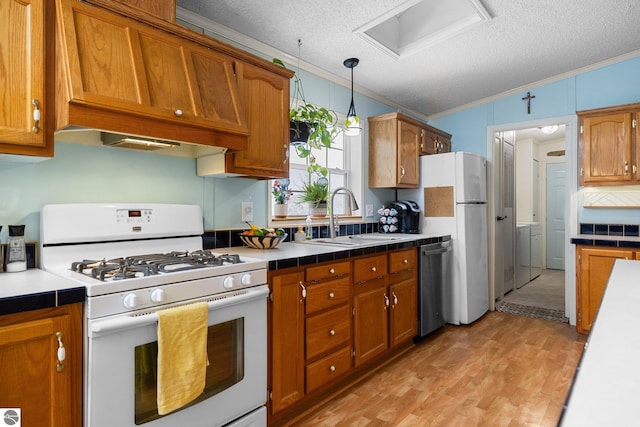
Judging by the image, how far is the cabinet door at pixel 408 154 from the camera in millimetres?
3555

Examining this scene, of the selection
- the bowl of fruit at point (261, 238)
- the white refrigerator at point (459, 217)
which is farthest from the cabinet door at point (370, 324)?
the white refrigerator at point (459, 217)

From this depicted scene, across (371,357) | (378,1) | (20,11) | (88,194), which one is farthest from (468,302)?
(20,11)

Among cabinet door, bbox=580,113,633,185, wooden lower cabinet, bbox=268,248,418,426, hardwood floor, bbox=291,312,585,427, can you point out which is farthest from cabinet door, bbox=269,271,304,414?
cabinet door, bbox=580,113,633,185

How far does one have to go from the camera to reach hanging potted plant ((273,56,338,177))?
2.69m

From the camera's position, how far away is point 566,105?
377cm

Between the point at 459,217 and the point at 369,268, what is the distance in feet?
4.97

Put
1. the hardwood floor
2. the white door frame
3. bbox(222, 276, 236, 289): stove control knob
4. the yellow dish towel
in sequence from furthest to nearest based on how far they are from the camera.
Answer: the white door frame → the hardwood floor → bbox(222, 276, 236, 289): stove control knob → the yellow dish towel

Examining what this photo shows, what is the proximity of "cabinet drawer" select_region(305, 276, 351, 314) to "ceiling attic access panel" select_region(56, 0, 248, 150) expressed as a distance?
92cm

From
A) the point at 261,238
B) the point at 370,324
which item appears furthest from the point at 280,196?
the point at 370,324

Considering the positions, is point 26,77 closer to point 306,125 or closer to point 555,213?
point 306,125

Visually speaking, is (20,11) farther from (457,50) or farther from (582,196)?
(582,196)

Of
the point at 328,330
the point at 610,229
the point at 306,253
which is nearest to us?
the point at 306,253

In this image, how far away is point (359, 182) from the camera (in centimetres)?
364

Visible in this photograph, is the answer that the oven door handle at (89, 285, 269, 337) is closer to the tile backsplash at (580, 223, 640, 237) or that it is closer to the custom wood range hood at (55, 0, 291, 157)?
the custom wood range hood at (55, 0, 291, 157)
